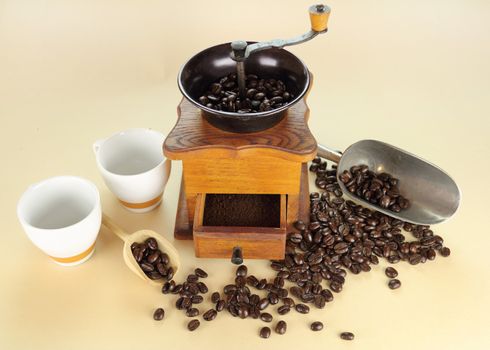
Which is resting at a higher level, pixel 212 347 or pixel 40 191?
pixel 40 191

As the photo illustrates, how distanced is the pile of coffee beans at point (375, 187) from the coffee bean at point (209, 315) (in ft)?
2.03

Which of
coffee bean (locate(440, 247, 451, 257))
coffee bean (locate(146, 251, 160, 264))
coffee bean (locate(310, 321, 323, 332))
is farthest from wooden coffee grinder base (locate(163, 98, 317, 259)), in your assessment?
coffee bean (locate(440, 247, 451, 257))

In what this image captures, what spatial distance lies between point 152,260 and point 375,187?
0.74 meters

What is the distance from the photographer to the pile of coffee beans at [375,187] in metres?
1.89

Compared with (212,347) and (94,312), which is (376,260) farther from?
(94,312)

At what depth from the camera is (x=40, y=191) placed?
1720 mm

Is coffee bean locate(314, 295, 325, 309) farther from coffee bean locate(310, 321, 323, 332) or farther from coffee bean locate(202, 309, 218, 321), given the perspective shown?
coffee bean locate(202, 309, 218, 321)

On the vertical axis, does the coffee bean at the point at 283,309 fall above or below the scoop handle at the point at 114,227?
below

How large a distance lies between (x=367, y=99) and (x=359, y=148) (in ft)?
1.71

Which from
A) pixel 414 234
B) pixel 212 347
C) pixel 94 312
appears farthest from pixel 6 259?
pixel 414 234

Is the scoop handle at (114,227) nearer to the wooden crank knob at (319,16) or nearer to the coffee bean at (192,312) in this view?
the coffee bean at (192,312)

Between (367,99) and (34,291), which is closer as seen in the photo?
(34,291)

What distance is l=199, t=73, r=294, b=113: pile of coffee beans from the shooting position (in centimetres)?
166

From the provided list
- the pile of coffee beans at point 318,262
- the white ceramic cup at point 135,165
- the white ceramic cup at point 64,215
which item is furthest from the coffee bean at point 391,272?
the white ceramic cup at point 64,215
